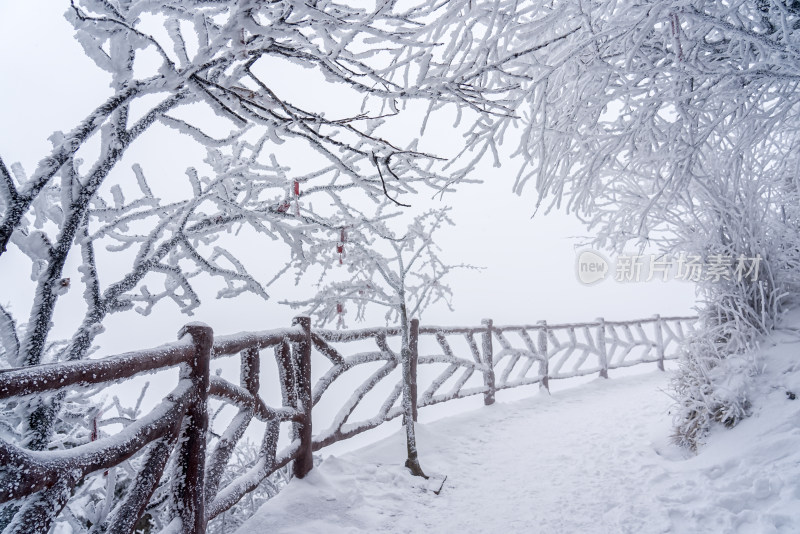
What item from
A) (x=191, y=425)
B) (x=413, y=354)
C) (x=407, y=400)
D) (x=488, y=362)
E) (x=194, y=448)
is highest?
(x=191, y=425)

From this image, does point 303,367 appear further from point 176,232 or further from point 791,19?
point 791,19

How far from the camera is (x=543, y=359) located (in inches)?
324

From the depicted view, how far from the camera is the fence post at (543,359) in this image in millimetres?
8195

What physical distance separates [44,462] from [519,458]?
4339mm

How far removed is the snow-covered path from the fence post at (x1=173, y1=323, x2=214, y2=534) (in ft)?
2.59

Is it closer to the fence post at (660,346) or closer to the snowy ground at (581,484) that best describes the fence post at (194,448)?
the snowy ground at (581,484)

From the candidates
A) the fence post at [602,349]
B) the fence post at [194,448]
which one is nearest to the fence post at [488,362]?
the fence post at [602,349]

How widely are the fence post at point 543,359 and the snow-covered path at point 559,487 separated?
9.90 ft

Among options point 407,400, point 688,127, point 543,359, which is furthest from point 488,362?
point 688,127

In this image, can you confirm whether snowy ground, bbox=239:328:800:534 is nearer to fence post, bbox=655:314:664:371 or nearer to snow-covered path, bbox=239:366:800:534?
snow-covered path, bbox=239:366:800:534

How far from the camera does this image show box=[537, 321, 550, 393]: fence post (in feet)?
26.9

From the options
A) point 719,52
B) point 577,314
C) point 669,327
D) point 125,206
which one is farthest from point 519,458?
point 577,314

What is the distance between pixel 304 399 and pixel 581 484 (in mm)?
2573

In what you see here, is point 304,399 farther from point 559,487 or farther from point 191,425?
point 559,487
